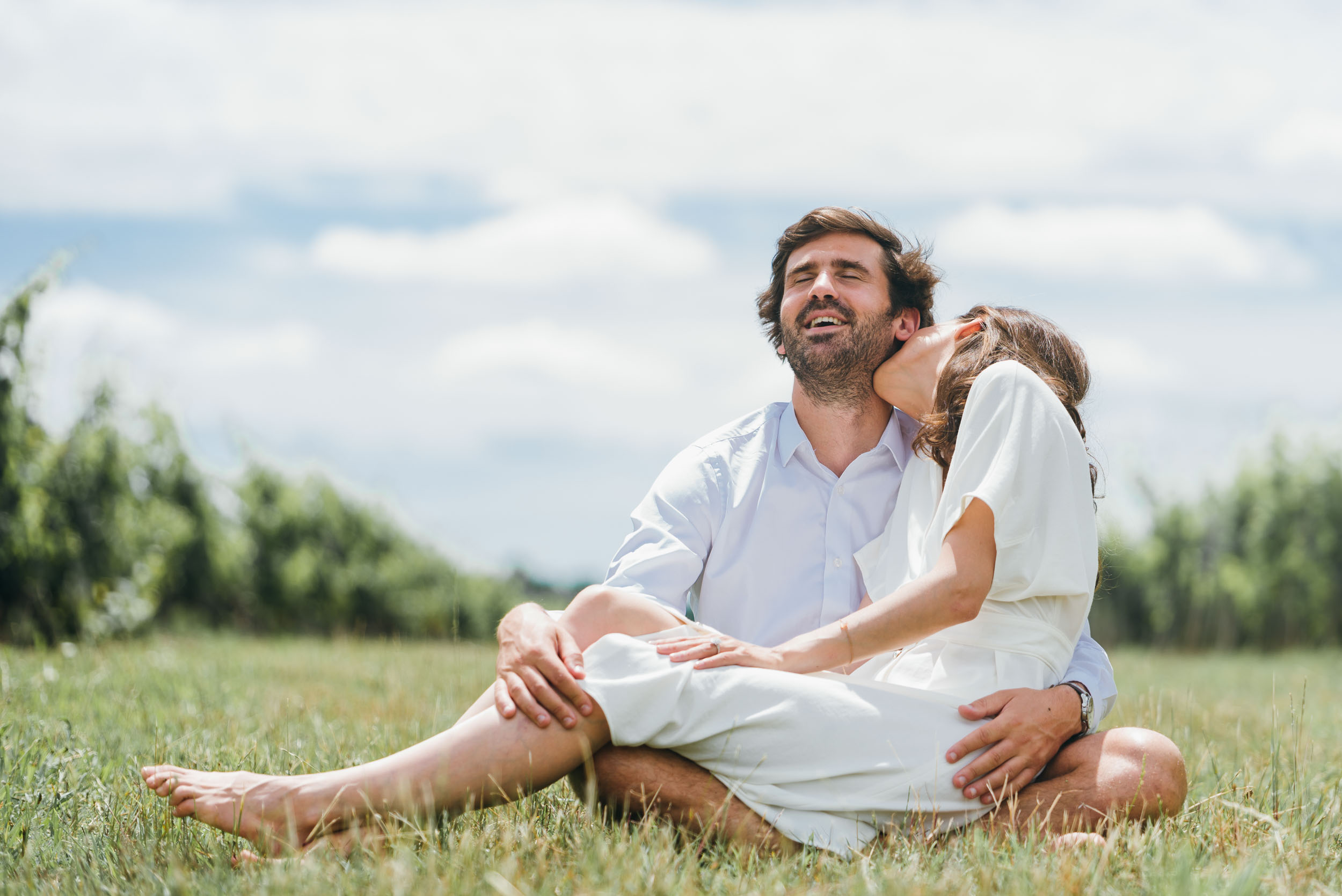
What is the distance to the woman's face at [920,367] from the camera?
11.6ft

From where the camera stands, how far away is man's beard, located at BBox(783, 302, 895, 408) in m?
3.85

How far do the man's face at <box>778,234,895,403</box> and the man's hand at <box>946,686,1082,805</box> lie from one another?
138cm

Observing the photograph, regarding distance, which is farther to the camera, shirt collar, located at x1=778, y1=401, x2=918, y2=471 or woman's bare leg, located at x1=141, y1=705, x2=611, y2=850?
shirt collar, located at x1=778, y1=401, x2=918, y2=471

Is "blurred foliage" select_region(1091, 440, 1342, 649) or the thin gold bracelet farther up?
the thin gold bracelet

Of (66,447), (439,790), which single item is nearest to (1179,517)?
(66,447)

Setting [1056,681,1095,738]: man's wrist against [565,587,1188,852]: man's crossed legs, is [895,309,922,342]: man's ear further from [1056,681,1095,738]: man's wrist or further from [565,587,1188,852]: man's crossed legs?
[565,587,1188,852]: man's crossed legs

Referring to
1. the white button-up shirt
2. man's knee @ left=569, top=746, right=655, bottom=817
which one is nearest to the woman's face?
the white button-up shirt

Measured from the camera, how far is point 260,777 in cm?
277

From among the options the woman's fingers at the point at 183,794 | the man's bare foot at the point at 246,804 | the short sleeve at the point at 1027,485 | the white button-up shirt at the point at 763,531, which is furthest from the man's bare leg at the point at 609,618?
the short sleeve at the point at 1027,485

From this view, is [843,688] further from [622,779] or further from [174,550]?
[174,550]

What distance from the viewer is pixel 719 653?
2.93m

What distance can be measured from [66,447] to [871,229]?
24.7 ft

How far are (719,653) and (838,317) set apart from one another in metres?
1.48

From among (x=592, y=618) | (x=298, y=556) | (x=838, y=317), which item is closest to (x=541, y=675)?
(x=592, y=618)
